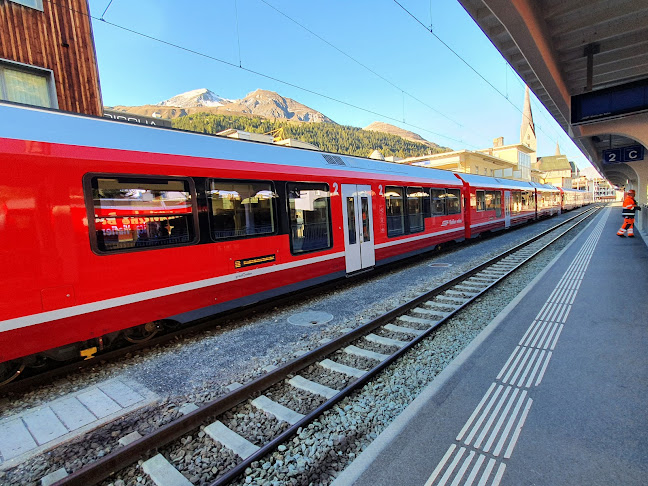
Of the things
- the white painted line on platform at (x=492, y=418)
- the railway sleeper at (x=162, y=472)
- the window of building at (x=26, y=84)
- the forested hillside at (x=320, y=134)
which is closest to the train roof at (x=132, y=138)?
the railway sleeper at (x=162, y=472)

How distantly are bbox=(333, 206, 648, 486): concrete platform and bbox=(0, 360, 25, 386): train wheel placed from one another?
4094 millimetres

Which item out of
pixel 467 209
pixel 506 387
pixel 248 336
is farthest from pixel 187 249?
pixel 467 209

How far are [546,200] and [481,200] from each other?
1742 cm

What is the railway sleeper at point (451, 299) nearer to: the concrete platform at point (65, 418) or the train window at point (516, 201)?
the concrete platform at point (65, 418)

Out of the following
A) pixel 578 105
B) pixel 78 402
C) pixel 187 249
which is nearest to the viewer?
pixel 78 402

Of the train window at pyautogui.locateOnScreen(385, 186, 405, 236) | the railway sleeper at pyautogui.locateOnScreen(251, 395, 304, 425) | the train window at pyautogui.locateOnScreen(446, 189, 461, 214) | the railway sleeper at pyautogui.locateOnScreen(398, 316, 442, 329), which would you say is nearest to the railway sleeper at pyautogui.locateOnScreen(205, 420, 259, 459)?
the railway sleeper at pyautogui.locateOnScreen(251, 395, 304, 425)

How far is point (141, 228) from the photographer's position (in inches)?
181

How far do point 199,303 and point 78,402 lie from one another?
1940mm

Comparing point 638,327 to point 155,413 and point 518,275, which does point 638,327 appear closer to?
point 518,275

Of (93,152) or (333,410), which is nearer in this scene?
(333,410)

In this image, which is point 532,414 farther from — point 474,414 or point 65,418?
point 65,418

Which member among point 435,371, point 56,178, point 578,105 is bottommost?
point 435,371

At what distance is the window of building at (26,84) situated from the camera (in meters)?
8.27

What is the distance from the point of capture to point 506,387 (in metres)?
3.38
